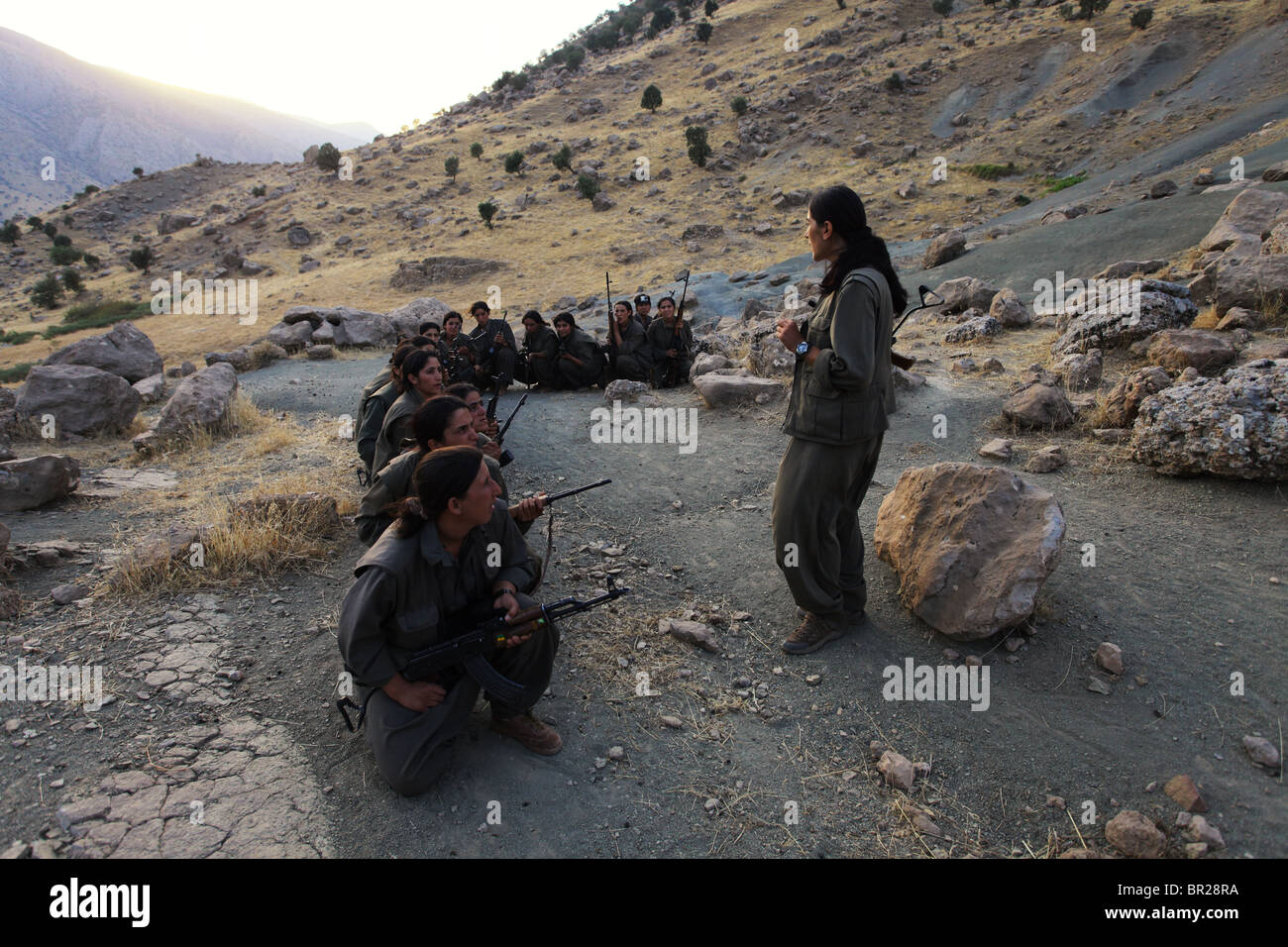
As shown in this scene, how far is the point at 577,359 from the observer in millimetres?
8922

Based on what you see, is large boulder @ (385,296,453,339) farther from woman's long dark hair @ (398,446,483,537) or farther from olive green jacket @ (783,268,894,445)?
woman's long dark hair @ (398,446,483,537)

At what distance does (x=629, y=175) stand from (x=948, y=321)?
57.9 feet

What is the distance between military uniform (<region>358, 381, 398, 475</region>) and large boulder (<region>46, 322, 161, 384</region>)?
27.0 feet

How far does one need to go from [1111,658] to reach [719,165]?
2285 centimetres

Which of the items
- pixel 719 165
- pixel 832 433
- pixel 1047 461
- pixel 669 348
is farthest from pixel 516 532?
pixel 719 165

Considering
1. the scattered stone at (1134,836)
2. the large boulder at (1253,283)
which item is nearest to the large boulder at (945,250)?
the large boulder at (1253,283)

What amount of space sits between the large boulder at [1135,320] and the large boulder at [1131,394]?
152 cm

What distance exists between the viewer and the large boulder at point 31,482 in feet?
17.2

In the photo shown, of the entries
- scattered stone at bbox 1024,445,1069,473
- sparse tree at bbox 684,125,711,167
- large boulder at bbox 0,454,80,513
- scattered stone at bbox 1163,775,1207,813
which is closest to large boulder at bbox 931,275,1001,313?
scattered stone at bbox 1024,445,1069,473

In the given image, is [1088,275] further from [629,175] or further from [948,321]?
[629,175]

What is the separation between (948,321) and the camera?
30.4ft

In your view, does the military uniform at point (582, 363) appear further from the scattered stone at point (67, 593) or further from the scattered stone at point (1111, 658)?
the scattered stone at point (1111, 658)

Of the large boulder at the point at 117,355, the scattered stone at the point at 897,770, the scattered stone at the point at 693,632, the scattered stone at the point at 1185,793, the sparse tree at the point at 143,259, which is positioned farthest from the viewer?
the sparse tree at the point at 143,259

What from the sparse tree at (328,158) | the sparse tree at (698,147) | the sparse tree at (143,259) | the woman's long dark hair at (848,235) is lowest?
the woman's long dark hair at (848,235)
